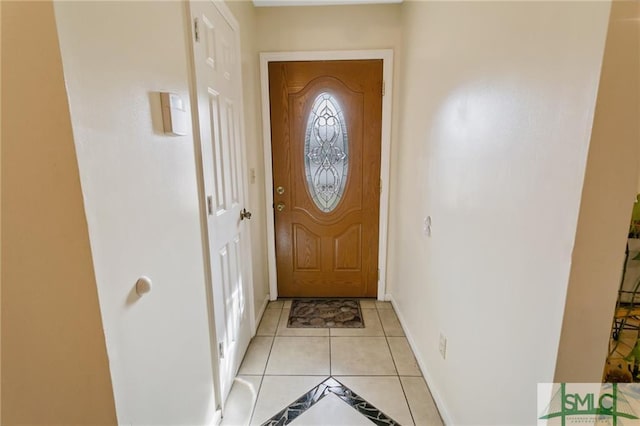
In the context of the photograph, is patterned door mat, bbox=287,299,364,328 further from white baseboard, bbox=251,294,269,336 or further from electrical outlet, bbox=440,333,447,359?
electrical outlet, bbox=440,333,447,359

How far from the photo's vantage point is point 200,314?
1362 mm

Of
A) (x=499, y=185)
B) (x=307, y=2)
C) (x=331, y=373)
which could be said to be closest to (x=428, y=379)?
(x=331, y=373)

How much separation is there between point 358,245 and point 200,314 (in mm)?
1639

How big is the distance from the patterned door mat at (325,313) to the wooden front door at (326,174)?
0.32 ft

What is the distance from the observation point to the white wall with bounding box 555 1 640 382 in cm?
65

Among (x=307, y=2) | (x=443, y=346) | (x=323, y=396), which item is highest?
(x=307, y=2)

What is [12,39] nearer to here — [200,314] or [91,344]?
[91,344]

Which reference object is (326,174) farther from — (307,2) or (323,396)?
(323,396)

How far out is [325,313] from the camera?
8.46 feet

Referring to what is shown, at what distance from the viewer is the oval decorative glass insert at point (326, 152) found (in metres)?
2.51

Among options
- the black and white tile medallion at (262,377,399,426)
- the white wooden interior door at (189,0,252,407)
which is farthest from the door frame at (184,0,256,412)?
the black and white tile medallion at (262,377,399,426)

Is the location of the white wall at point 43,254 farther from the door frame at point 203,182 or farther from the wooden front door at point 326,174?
the wooden front door at point 326,174

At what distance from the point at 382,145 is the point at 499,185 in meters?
1.56

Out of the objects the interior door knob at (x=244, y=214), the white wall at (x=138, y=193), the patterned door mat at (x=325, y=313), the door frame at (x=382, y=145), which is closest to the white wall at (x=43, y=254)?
the white wall at (x=138, y=193)
